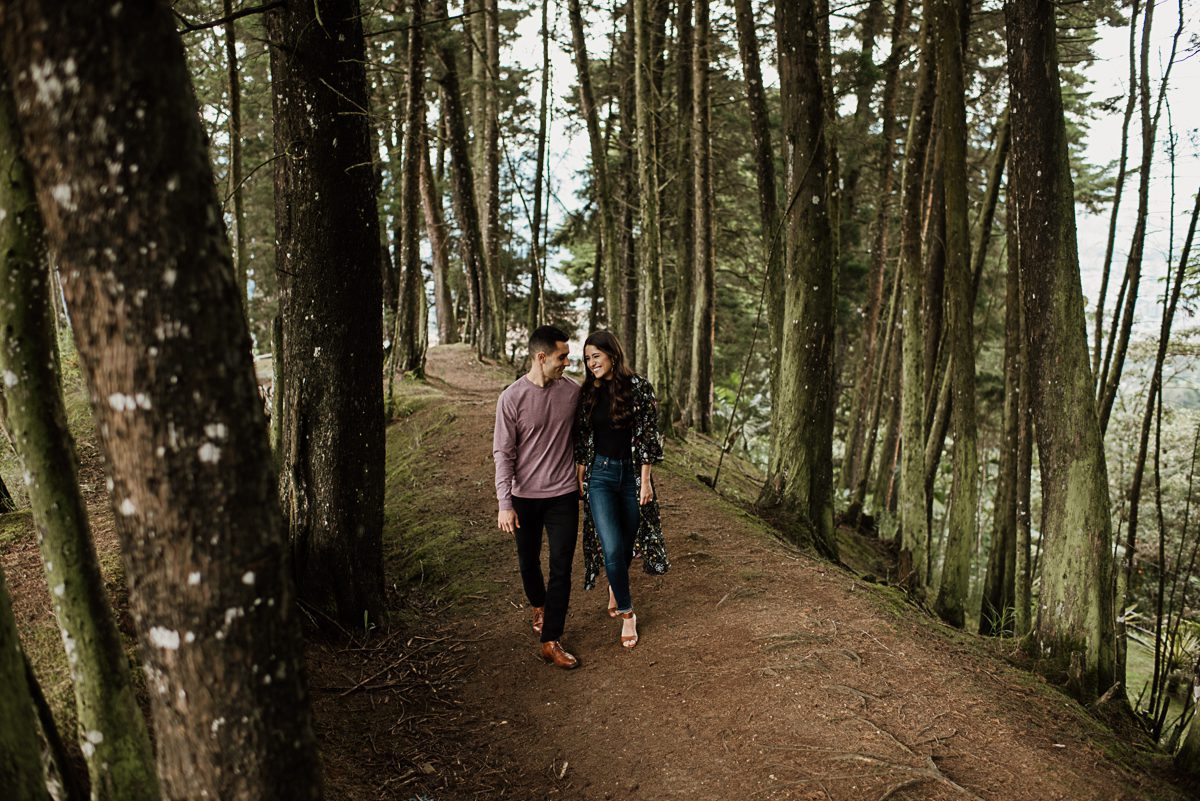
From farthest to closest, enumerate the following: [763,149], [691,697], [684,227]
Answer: [684,227] → [763,149] → [691,697]

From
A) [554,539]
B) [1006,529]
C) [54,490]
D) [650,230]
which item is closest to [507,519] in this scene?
[554,539]

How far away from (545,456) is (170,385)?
352 centimetres

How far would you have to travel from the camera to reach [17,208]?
109 inches

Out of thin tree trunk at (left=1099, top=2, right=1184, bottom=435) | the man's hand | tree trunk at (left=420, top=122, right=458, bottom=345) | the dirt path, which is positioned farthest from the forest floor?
tree trunk at (left=420, top=122, right=458, bottom=345)

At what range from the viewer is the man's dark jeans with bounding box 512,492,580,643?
548 centimetres

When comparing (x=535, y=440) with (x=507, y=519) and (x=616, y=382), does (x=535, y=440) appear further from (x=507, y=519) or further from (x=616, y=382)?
(x=616, y=382)

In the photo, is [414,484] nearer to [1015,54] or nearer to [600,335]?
[600,335]

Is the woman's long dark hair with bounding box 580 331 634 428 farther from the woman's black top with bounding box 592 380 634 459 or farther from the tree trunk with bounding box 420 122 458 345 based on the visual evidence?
the tree trunk with bounding box 420 122 458 345

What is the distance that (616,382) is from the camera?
5543mm

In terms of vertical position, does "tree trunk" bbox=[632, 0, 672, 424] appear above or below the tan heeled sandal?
above

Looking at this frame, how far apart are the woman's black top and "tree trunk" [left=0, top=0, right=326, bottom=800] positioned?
11.1ft

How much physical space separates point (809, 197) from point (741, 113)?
1107cm

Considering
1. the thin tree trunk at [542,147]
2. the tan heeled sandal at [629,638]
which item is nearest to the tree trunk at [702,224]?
the thin tree trunk at [542,147]

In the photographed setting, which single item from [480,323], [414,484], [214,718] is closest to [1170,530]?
[480,323]
